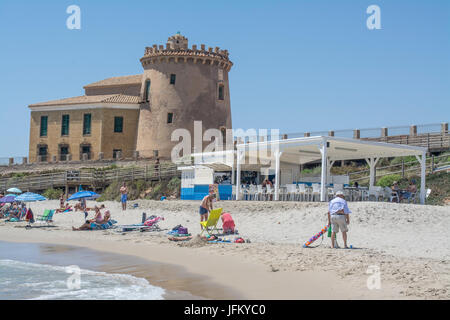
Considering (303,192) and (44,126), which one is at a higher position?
(44,126)

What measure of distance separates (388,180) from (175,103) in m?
16.8

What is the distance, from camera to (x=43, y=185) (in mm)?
32062

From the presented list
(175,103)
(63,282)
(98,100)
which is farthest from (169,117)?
(63,282)

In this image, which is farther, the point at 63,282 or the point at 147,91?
the point at 147,91

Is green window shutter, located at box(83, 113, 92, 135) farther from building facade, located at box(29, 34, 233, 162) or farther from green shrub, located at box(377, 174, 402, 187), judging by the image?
green shrub, located at box(377, 174, 402, 187)

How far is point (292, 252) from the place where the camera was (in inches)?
418

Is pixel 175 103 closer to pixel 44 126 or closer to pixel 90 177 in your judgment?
pixel 90 177

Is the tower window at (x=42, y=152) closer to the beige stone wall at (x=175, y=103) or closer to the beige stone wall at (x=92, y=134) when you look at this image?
the beige stone wall at (x=92, y=134)

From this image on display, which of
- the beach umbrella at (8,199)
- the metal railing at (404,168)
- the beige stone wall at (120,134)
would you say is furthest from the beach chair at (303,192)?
the beige stone wall at (120,134)

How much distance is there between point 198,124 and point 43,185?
11.2 meters

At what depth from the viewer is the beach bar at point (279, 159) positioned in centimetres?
1772
